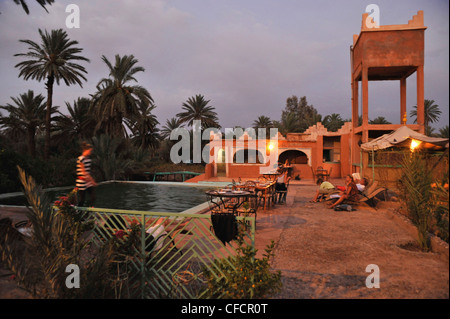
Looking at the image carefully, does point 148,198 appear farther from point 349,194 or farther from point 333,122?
point 333,122

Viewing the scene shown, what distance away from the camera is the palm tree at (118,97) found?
2553 centimetres

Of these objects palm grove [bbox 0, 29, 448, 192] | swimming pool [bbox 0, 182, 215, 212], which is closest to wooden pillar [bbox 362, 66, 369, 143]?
swimming pool [bbox 0, 182, 215, 212]

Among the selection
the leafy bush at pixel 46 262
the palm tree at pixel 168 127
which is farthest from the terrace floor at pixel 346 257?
the palm tree at pixel 168 127

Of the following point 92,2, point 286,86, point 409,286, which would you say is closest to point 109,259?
point 409,286

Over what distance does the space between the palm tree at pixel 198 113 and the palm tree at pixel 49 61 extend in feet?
51.9

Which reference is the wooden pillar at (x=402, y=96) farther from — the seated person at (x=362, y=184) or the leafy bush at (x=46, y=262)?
the leafy bush at (x=46, y=262)

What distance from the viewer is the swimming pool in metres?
12.3

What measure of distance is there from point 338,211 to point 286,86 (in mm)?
48677

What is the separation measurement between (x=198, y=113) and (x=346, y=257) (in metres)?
33.8

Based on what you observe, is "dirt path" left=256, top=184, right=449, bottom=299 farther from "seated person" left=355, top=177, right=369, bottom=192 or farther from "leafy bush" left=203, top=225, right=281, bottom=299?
"seated person" left=355, top=177, right=369, bottom=192

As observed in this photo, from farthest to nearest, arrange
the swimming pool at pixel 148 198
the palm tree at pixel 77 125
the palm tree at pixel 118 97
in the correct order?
the palm tree at pixel 77 125
the palm tree at pixel 118 97
the swimming pool at pixel 148 198
